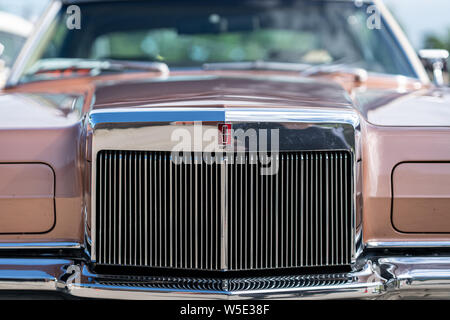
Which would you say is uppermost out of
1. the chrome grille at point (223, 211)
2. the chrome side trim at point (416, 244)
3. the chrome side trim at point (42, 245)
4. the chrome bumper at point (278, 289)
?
the chrome grille at point (223, 211)

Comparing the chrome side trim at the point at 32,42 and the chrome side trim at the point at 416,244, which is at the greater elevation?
the chrome side trim at the point at 32,42

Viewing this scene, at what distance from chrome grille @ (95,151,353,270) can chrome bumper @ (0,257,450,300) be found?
0.10 meters

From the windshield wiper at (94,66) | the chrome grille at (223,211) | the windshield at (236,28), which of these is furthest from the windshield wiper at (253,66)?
the chrome grille at (223,211)

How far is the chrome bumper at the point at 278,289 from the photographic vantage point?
81.6 inches

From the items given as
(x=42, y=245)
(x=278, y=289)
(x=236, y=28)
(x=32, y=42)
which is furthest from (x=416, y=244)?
(x=32, y=42)

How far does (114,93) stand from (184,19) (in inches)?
49.5

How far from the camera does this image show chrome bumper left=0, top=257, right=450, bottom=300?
6.80 ft

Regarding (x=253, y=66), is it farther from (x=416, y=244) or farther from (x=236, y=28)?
(x=416, y=244)

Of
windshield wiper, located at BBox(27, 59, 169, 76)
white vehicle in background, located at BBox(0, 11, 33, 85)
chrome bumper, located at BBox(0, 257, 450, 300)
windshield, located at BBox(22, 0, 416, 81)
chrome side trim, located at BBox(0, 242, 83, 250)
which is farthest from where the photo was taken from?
white vehicle in background, located at BBox(0, 11, 33, 85)

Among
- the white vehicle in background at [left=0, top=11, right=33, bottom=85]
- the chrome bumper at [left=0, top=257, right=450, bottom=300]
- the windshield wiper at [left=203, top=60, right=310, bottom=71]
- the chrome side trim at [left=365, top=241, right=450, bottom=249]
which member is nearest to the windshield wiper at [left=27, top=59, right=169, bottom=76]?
the windshield wiper at [left=203, top=60, right=310, bottom=71]

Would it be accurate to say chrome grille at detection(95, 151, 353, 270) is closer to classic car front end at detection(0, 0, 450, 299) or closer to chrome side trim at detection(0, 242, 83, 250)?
classic car front end at detection(0, 0, 450, 299)

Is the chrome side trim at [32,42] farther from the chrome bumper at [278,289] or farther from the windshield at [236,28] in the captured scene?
the chrome bumper at [278,289]

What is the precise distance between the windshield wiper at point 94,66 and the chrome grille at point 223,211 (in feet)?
4.27
